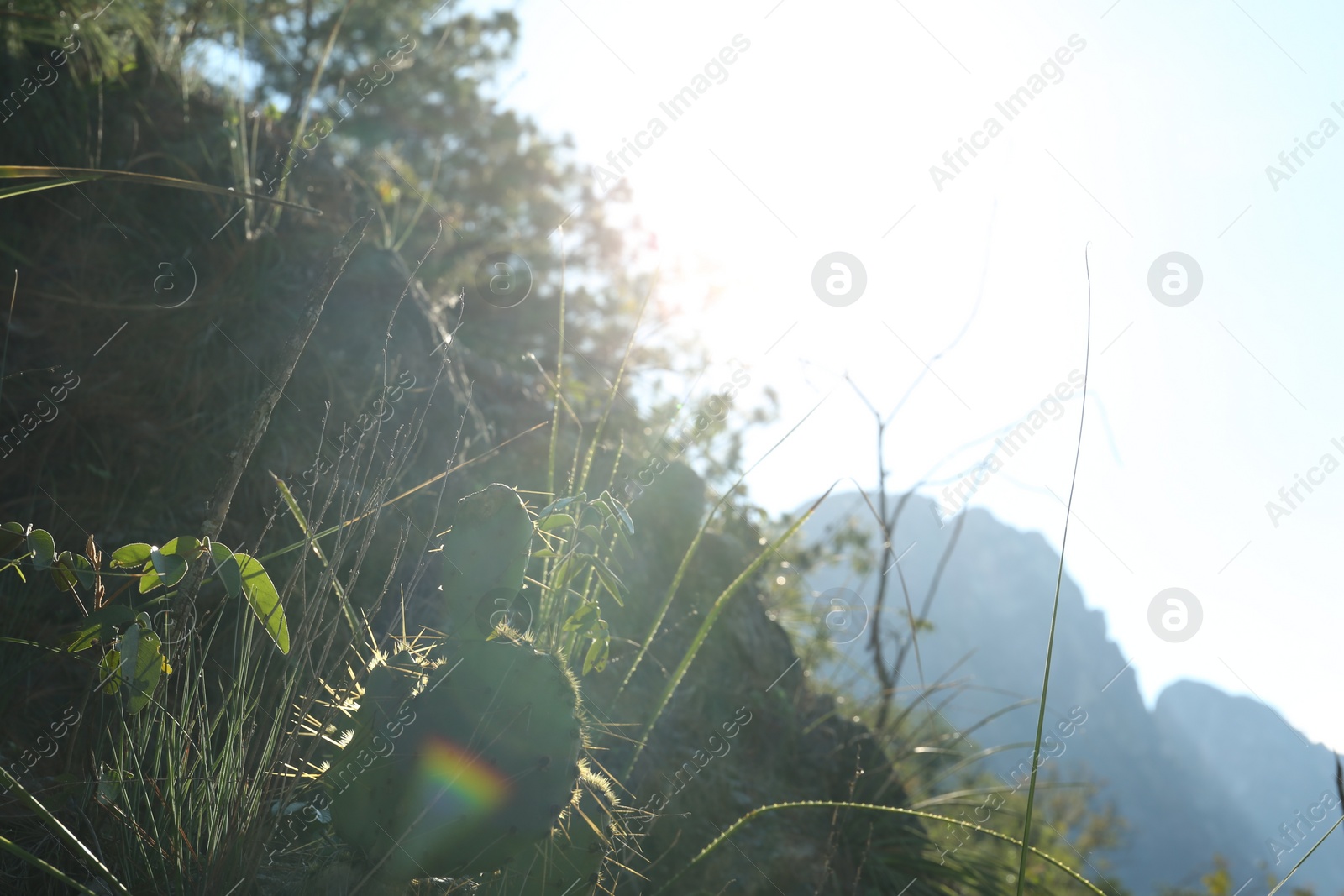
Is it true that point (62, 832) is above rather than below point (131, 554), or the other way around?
below

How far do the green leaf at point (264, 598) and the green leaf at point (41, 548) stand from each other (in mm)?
214

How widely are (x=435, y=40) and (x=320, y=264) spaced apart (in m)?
6.90

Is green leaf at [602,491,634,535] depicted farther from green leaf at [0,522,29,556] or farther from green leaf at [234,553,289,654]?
green leaf at [0,522,29,556]

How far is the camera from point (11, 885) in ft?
3.69

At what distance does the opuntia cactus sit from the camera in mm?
1055

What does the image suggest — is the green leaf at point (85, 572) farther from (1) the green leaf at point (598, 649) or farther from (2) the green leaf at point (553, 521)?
(1) the green leaf at point (598, 649)

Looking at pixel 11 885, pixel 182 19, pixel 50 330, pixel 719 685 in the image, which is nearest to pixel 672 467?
pixel 719 685

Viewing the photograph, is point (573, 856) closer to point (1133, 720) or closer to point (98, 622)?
point (98, 622)

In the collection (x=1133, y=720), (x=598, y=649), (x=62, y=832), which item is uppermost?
(x=1133, y=720)

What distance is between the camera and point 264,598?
1.02 meters

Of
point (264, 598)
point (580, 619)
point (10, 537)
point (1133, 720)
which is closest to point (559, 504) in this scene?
point (580, 619)

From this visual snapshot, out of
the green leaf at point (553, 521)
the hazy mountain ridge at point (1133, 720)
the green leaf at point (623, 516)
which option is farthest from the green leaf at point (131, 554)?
the hazy mountain ridge at point (1133, 720)

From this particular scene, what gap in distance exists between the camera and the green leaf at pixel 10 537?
35.1 inches

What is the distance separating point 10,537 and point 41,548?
0.03m
